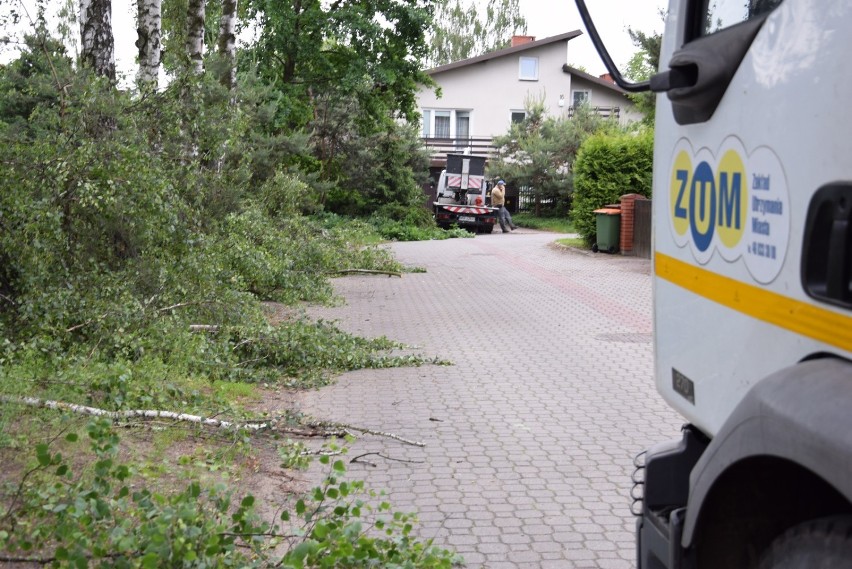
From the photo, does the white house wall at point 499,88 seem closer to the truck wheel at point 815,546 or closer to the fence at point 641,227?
the fence at point 641,227

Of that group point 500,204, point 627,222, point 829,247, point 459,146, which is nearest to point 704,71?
point 829,247

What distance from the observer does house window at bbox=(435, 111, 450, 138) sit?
2201 inches

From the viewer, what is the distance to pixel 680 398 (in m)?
3.20

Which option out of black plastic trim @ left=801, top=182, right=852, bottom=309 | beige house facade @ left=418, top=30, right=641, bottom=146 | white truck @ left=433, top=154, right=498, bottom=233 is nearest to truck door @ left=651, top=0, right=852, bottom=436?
black plastic trim @ left=801, top=182, right=852, bottom=309

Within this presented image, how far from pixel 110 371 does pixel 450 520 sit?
9.55 feet

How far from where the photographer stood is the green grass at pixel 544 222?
1640 inches

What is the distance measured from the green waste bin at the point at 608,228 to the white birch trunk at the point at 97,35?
16359mm

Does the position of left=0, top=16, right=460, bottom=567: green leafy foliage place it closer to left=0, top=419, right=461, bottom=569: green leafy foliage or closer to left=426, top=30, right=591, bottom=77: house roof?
left=0, top=419, right=461, bottom=569: green leafy foliage

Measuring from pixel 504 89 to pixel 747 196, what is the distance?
5394cm

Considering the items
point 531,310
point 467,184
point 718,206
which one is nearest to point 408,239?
point 467,184

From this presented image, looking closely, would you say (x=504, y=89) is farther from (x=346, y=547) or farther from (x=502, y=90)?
(x=346, y=547)

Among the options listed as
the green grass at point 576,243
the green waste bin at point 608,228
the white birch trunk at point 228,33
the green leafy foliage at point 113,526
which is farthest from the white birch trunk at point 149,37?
the green grass at point 576,243

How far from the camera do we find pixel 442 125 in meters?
56.3

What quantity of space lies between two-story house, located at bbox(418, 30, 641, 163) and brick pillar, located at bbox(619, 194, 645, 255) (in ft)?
95.7
